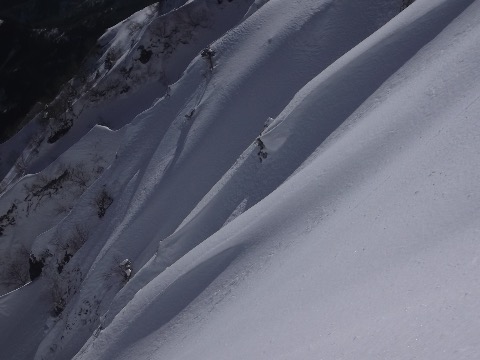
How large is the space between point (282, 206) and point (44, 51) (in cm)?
3038

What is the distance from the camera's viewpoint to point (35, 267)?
79.7 feet

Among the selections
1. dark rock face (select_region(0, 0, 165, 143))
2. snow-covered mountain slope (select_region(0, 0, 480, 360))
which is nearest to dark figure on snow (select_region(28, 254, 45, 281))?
snow-covered mountain slope (select_region(0, 0, 480, 360))

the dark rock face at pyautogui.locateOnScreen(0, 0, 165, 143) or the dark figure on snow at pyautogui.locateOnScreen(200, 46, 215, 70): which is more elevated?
the dark rock face at pyautogui.locateOnScreen(0, 0, 165, 143)

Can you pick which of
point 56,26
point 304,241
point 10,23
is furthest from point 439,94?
point 10,23

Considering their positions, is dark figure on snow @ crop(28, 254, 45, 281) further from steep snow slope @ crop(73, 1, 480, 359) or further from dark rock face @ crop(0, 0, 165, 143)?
dark rock face @ crop(0, 0, 165, 143)

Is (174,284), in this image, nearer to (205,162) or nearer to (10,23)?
(205,162)

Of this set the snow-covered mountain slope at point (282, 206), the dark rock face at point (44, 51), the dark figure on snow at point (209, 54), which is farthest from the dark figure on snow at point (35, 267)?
the dark rock face at point (44, 51)

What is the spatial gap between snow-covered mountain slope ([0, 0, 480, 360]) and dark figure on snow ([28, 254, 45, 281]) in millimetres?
403

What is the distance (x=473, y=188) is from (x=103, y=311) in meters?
15.1

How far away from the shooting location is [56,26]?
38.6 meters

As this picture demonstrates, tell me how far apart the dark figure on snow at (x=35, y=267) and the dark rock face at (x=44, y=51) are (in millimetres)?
13897

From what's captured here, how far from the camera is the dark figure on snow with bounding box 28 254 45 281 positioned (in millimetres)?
24141

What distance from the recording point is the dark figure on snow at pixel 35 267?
79.2 feet

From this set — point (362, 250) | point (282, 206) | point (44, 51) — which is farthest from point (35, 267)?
point (362, 250)
